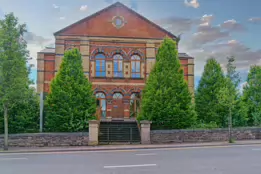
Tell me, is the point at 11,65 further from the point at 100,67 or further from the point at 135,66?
the point at 135,66

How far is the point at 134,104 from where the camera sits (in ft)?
89.8

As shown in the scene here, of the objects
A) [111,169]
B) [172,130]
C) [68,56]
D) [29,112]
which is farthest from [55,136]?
[111,169]

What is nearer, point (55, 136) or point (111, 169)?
point (111, 169)

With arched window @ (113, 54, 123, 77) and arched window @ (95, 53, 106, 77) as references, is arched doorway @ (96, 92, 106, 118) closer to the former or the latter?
arched window @ (95, 53, 106, 77)

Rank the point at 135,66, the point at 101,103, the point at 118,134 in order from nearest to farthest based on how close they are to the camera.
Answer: the point at 118,134, the point at 101,103, the point at 135,66

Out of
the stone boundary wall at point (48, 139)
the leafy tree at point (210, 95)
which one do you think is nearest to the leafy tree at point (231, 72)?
the leafy tree at point (210, 95)

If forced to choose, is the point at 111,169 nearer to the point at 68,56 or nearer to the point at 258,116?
the point at 68,56

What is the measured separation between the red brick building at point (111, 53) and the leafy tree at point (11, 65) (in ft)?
30.4

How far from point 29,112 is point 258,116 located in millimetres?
20802

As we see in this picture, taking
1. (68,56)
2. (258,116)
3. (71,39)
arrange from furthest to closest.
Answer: (71,39), (258,116), (68,56)

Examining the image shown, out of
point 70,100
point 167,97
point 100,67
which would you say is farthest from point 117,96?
point 70,100

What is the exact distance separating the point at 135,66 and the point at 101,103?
546 centimetres

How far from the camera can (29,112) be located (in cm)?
1912

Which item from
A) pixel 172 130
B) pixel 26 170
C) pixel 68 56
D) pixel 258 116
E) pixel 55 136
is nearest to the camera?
pixel 26 170
